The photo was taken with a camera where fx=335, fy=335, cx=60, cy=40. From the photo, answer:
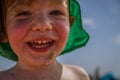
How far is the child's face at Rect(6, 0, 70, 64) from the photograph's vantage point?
107cm

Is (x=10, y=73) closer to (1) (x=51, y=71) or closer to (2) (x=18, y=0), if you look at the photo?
(1) (x=51, y=71)

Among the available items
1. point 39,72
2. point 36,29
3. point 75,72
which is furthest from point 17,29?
point 75,72

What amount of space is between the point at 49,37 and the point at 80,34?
414 millimetres

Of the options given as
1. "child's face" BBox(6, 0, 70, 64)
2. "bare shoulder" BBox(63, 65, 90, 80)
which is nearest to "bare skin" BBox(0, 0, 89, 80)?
"child's face" BBox(6, 0, 70, 64)

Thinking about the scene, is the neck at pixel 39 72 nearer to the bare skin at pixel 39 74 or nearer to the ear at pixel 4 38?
the bare skin at pixel 39 74

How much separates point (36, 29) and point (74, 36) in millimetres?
428

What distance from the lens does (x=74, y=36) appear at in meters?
1.47

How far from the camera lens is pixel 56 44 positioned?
1130 mm

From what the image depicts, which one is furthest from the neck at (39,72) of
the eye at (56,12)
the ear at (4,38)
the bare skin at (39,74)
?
the eye at (56,12)

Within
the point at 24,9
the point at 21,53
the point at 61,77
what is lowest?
the point at 61,77


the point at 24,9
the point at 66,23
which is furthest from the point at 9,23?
the point at 66,23

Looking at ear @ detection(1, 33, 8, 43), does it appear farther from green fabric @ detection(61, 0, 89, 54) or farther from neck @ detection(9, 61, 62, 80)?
green fabric @ detection(61, 0, 89, 54)

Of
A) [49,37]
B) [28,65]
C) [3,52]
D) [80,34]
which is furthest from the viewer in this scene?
[80,34]

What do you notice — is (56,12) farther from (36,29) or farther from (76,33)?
(76,33)
